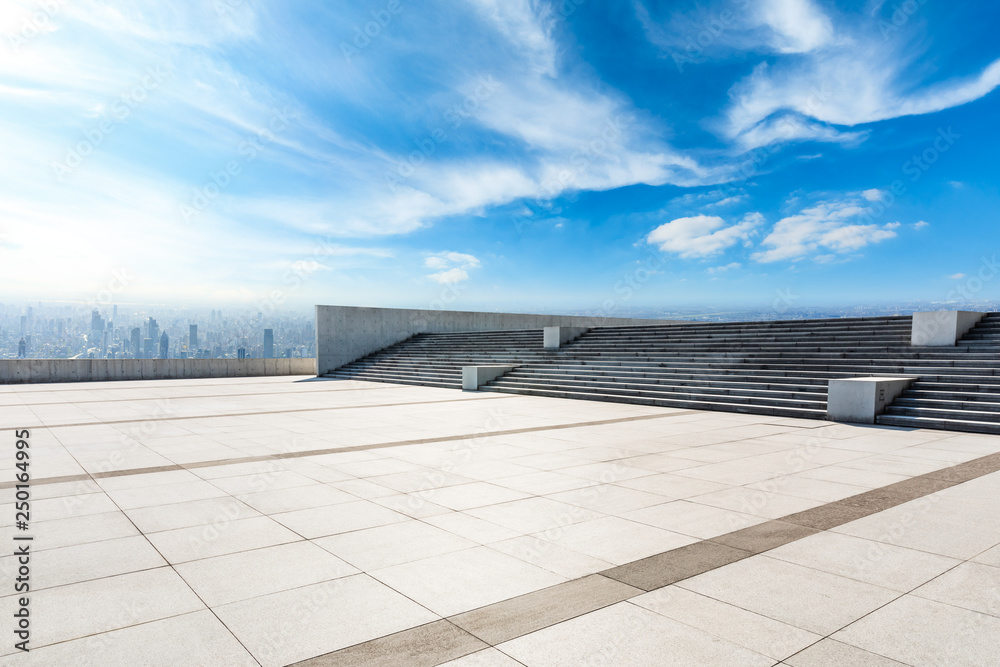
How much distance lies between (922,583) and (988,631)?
693 millimetres

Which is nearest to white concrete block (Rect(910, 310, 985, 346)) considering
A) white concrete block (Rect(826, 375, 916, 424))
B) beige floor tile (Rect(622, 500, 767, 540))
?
white concrete block (Rect(826, 375, 916, 424))

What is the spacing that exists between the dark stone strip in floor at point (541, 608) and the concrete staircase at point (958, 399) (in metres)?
10.0

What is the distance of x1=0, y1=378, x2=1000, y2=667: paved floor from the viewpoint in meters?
3.37

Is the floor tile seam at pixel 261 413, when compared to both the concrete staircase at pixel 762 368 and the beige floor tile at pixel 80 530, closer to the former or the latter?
the concrete staircase at pixel 762 368

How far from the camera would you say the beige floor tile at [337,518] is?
5.40 m

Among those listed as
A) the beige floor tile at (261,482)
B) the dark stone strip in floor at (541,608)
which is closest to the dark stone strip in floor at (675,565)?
the dark stone strip in floor at (541,608)

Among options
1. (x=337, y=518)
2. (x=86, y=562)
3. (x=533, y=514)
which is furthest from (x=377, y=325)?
(x=86, y=562)

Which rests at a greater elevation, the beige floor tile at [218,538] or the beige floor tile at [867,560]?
the beige floor tile at [867,560]

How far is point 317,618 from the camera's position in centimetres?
367

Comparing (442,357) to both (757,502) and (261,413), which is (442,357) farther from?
(757,502)

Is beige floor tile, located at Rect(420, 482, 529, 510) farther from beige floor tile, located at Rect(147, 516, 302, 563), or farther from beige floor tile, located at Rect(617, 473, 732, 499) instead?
beige floor tile, located at Rect(147, 516, 302, 563)

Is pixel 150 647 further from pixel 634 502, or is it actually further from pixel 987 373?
pixel 987 373

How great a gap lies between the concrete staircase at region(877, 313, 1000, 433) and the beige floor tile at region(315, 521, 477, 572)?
1019 cm

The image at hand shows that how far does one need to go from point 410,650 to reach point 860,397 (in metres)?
11.4
